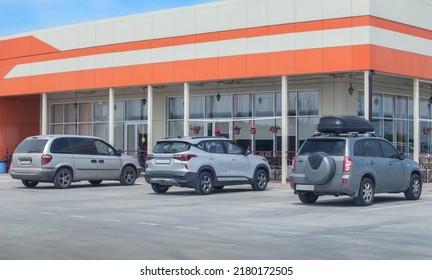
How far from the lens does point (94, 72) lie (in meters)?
32.4

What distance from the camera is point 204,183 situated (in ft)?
67.8

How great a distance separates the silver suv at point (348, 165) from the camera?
55.1 ft

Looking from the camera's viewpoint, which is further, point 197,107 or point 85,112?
point 85,112

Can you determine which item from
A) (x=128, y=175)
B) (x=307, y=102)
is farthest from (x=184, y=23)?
(x=128, y=175)

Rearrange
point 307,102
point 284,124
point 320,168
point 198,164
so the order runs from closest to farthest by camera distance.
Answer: point 320,168, point 198,164, point 284,124, point 307,102

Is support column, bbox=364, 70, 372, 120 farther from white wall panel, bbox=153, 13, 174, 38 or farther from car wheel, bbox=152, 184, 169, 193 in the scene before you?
white wall panel, bbox=153, 13, 174, 38

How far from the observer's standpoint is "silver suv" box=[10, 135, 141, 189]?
22922mm

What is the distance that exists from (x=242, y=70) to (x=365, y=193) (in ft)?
36.4

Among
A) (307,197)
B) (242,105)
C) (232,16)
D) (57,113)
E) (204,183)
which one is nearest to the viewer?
(307,197)

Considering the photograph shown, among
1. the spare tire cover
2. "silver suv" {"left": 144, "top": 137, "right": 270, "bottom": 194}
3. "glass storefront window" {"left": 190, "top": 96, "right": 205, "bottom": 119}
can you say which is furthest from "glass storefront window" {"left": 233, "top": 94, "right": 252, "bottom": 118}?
the spare tire cover

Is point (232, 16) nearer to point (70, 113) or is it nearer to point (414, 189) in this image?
point (414, 189)

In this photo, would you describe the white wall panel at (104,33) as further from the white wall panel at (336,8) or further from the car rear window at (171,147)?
the car rear window at (171,147)

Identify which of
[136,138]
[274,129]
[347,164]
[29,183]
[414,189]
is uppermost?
[274,129]

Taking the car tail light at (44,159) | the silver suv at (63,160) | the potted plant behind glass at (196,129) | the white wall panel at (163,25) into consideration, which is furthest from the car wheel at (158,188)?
the potted plant behind glass at (196,129)
